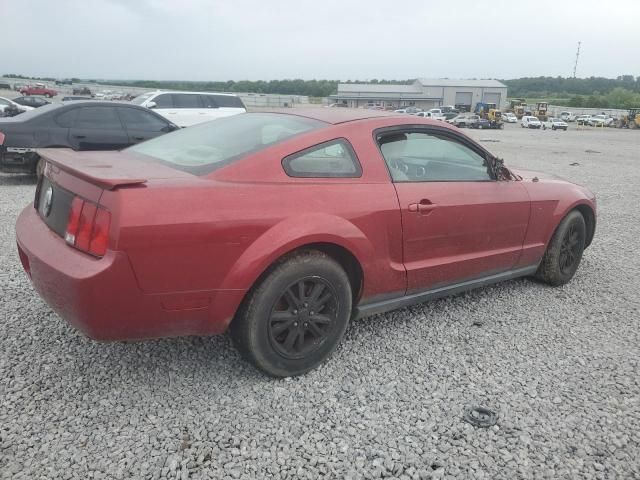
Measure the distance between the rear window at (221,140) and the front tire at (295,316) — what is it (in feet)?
2.20

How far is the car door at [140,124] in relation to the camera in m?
8.68

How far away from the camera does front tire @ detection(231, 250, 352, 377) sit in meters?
2.60

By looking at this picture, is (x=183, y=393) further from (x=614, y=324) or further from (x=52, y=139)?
(x=52, y=139)

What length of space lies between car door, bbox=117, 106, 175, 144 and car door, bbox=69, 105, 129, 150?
10 centimetres

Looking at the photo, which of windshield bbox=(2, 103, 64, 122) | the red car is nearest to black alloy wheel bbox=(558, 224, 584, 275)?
the red car

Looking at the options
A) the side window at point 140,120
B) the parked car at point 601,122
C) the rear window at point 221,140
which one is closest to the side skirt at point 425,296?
the rear window at point 221,140

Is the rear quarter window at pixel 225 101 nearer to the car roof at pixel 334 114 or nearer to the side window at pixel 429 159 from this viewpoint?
the car roof at pixel 334 114

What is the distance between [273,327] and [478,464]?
1165 millimetres

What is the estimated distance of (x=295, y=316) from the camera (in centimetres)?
273

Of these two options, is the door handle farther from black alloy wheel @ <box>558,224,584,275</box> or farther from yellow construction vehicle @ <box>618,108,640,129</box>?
yellow construction vehicle @ <box>618,108,640,129</box>

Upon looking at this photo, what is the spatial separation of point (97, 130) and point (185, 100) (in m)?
7.03

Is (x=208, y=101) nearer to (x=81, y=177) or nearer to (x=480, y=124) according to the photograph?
(x=81, y=177)

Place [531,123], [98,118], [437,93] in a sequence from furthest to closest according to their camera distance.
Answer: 1. [437,93]
2. [531,123]
3. [98,118]

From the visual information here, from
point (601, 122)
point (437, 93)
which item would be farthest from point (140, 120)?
point (437, 93)
